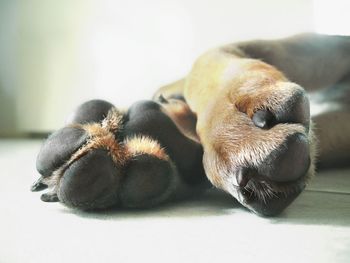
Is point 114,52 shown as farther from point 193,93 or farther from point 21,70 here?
point 193,93

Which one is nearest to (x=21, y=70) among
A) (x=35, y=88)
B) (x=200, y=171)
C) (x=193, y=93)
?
(x=35, y=88)

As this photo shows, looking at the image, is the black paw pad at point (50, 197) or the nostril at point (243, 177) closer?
the nostril at point (243, 177)

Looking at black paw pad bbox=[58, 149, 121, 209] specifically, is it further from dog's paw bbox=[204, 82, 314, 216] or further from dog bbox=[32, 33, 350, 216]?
dog's paw bbox=[204, 82, 314, 216]

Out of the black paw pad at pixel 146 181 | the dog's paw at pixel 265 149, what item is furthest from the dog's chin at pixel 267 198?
the black paw pad at pixel 146 181

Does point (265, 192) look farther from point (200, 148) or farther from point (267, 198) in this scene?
point (200, 148)

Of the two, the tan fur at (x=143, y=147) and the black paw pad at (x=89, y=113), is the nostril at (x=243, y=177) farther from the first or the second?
the black paw pad at (x=89, y=113)

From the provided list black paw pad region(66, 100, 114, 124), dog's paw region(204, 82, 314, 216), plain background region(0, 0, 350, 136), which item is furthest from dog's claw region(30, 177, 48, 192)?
plain background region(0, 0, 350, 136)
